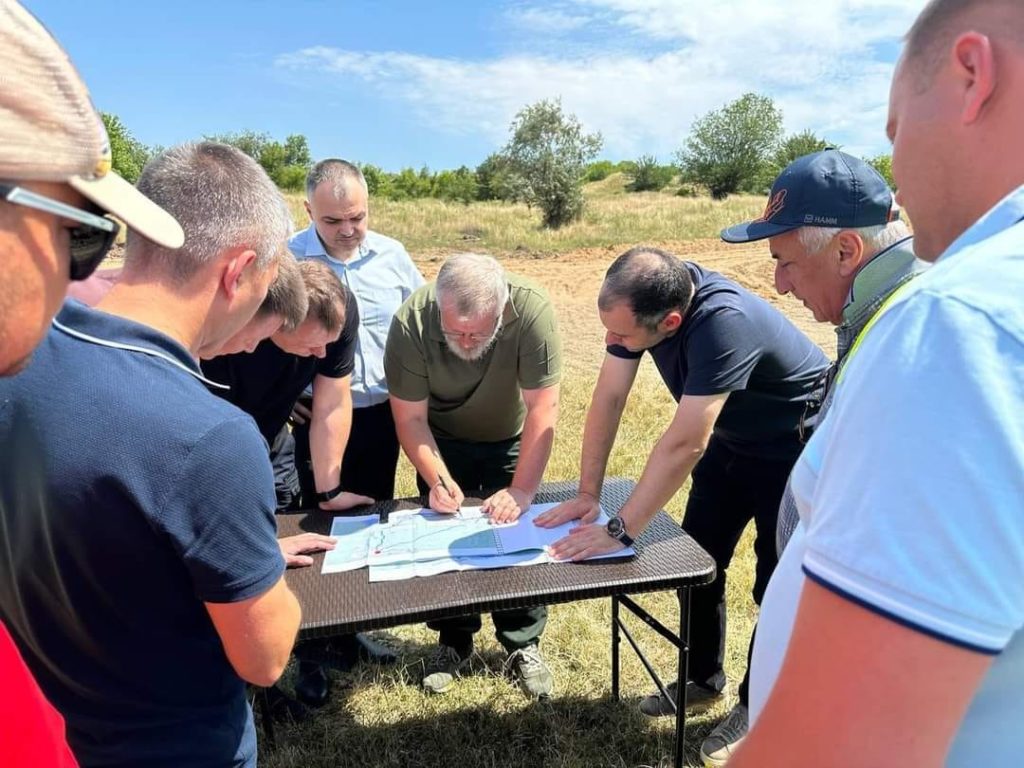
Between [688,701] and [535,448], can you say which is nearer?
[535,448]

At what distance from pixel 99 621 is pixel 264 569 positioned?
30 cm

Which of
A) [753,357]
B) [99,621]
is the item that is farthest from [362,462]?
[99,621]

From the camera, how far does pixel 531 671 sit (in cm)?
281

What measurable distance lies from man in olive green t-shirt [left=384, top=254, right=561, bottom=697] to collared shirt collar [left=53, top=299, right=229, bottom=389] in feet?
4.40

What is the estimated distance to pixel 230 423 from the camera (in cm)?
107

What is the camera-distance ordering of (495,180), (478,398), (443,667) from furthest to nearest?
(495,180)
(443,667)
(478,398)

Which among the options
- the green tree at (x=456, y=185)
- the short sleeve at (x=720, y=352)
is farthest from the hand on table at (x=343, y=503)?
the green tree at (x=456, y=185)

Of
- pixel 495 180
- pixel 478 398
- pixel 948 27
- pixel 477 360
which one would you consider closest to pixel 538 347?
pixel 477 360

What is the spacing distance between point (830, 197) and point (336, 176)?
2.09 metres

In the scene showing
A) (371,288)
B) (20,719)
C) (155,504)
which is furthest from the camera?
(371,288)

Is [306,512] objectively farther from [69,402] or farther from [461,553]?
[69,402]

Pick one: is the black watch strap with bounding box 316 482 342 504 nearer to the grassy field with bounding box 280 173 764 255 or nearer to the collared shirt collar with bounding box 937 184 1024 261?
the collared shirt collar with bounding box 937 184 1024 261

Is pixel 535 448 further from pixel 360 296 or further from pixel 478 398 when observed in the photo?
pixel 360 296

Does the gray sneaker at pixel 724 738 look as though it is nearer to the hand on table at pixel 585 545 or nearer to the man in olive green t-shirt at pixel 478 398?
the man in olive green t-shirt at pixel 478 398
